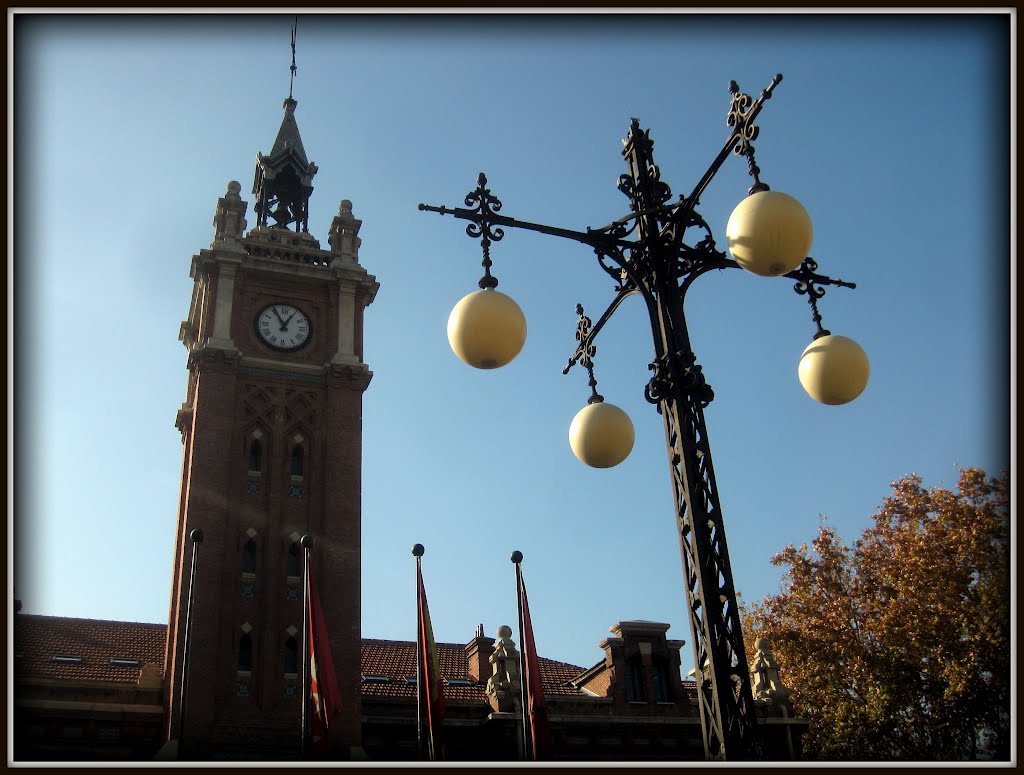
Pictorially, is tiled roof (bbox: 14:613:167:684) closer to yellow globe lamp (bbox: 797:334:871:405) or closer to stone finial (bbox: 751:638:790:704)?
stone finial (bbox: 751:638:790:704)

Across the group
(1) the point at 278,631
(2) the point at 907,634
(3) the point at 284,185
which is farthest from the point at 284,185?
(2) the point at 907,634

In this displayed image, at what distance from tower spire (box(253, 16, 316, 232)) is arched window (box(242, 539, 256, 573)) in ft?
43.7

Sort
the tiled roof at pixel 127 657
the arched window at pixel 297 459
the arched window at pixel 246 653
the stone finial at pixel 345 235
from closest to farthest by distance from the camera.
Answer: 1. the arched window at pixel 246 653
2. the tiled roof at pixel 127 657
3. the arched window at pixel 297 459
4. the stone finial at pixel 345 235

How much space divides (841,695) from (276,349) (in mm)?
22367

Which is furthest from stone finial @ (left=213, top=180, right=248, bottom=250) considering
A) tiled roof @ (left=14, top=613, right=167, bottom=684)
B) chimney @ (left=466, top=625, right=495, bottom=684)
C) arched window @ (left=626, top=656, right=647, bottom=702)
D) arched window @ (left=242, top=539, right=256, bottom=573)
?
arched window @ (left=626, top=656, right=647, bottom=702)

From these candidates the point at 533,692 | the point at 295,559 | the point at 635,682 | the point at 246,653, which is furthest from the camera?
the point at 635,682

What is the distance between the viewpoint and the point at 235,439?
31609 millimetres

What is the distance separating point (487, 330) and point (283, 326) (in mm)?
28352

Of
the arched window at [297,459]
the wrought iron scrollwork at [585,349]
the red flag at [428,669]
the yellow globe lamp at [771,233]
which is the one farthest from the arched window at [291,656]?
the yellow globe lamp at [771,233]

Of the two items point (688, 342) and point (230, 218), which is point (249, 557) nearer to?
point (230, 218)

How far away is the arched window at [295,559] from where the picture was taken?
99.4ft

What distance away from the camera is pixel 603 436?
323 inches

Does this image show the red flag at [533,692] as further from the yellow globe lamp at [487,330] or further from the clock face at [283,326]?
the clock face at [283,326]

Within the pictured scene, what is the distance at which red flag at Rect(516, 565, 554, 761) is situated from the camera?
19.3 meters
